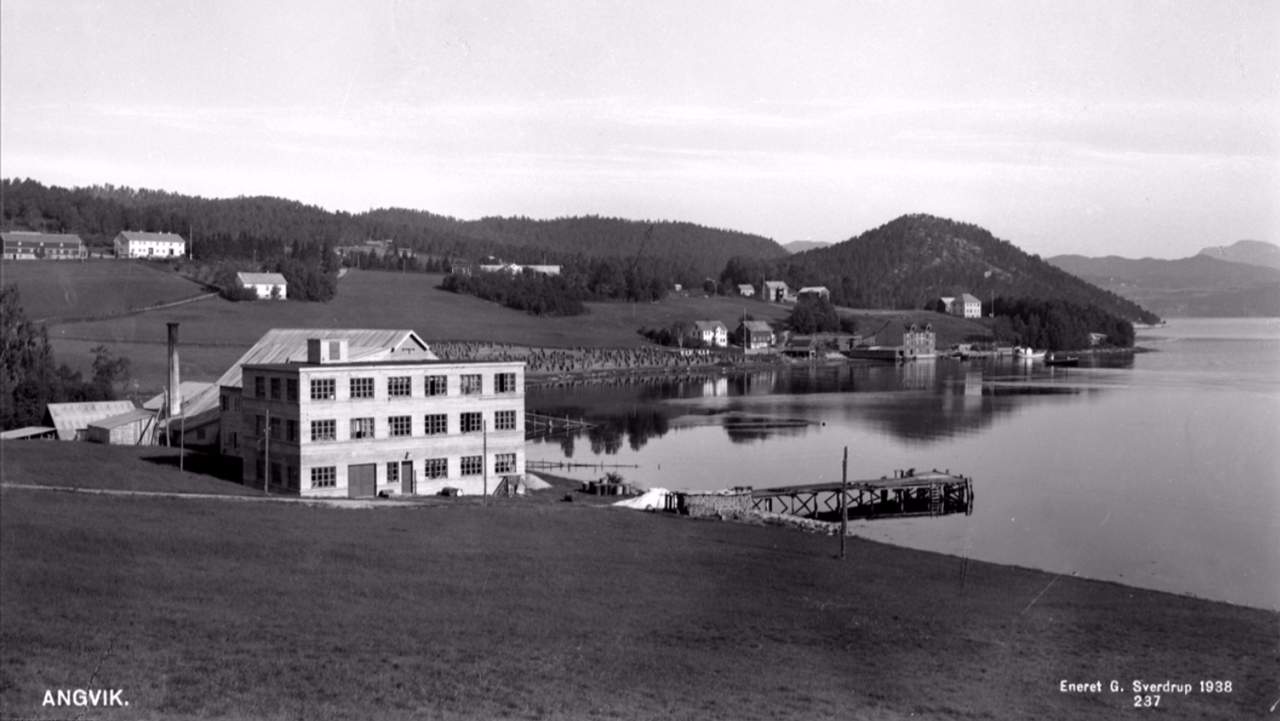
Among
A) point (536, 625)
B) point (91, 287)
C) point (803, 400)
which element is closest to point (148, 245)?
point (91, 287)

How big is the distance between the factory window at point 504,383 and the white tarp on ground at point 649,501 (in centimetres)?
654

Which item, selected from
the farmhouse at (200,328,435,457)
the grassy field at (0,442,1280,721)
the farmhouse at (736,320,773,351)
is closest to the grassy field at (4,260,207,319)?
the farmhouse at (200,328,435,457)

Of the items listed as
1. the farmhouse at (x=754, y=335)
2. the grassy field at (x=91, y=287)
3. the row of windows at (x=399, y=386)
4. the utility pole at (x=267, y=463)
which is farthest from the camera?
the farmhouse at (x=754, y=335)

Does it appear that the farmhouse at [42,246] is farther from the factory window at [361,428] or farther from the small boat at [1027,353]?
the small boat at [1027,353]

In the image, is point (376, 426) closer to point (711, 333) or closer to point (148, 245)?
point (148, 245)

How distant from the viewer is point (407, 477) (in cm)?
4081

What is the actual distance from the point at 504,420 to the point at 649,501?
261 inches

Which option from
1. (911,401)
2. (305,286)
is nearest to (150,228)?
(305,286)

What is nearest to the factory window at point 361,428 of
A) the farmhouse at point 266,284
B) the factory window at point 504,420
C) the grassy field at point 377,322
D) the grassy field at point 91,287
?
the factory window at point 504,420

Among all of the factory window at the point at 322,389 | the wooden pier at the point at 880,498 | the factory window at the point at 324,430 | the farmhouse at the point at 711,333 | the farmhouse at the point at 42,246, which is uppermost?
the farmhouse at the point at 42,246

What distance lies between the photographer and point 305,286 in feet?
454

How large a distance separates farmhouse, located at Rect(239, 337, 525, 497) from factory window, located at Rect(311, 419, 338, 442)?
0.04 meters

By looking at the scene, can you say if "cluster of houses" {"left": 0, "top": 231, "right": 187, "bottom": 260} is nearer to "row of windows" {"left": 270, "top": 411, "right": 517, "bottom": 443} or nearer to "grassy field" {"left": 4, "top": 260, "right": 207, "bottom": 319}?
"grassy field" {"left": 4, "top": 260, "right": 207, "bottom": 319}

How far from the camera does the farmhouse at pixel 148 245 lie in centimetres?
15250
